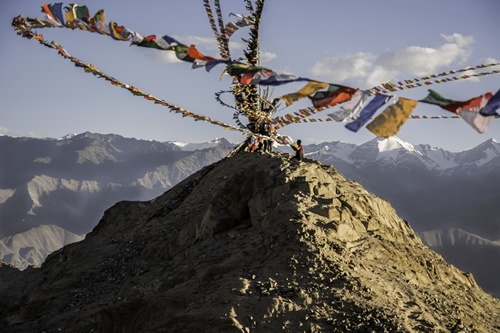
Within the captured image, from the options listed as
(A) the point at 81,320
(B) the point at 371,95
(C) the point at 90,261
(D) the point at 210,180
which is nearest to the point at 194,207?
(D) the point at 210,180

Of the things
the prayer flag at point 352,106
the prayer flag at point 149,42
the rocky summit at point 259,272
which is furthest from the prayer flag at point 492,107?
the prayer flag at point 149,42

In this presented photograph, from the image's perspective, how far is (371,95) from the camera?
11.3 metres

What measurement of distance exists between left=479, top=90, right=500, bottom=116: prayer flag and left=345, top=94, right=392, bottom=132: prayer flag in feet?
6.12

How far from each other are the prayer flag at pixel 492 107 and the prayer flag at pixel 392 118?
1.34m

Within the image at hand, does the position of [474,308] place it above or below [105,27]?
below

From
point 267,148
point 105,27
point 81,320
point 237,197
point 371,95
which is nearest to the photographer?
point 371,95

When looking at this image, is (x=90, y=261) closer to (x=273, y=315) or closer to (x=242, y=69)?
(x=273, y=315)

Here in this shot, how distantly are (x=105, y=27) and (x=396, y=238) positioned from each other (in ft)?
43.2

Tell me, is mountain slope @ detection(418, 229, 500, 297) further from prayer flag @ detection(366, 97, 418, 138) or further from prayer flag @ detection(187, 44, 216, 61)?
prayer flag @ detection(187, 44, 216, 61)

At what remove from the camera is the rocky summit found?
13219 millimetres

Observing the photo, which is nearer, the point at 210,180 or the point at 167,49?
the point at 167,49

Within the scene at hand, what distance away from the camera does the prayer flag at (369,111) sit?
11172 mm

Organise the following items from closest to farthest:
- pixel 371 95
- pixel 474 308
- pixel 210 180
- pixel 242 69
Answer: pixel 371 95 → pixel 242 69 → pixel 474 308 → pixel 210 180

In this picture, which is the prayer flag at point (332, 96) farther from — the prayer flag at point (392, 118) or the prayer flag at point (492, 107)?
→ the prayer flag at point (492, 107)
